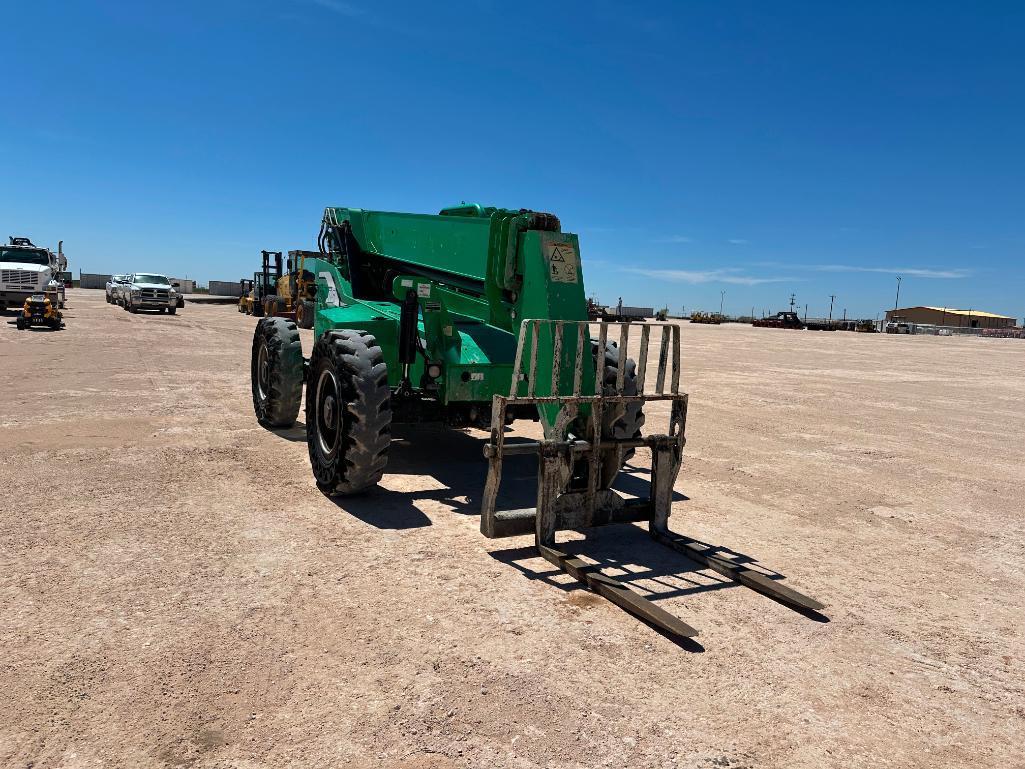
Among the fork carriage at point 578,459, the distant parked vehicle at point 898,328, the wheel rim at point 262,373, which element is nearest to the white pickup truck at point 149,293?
the wheel rim at point 262,373

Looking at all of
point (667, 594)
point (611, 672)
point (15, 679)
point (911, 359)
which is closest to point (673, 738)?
point (611, 672)

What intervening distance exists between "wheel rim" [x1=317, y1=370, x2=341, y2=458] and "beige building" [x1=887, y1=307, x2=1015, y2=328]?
117139 mm

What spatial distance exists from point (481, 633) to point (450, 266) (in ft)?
11.8

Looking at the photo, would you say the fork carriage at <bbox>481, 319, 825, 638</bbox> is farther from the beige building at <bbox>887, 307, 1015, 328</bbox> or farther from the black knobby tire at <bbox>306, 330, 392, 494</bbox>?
the beige building at <bbox>887, 307, 1015, 328</bbox>

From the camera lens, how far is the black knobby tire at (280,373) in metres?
8.07

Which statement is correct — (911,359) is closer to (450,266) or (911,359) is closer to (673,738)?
(450,266)

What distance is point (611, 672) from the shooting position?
340 cm

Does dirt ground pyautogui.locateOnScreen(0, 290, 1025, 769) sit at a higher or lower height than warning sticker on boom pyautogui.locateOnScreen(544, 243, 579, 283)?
lower

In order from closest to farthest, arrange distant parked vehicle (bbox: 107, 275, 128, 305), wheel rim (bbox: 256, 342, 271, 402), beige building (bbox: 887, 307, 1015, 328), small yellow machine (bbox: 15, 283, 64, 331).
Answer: wheel rim (bbox: 256, 342, 271, 402), small yellow machine (bbox: 15, 283, 64, 331), distant parked vehicle (bbox: 107, 275, 128, 305), beige building (bbox: 887, 307, 1015, 328)

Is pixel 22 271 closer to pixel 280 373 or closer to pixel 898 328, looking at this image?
pixel 280 373

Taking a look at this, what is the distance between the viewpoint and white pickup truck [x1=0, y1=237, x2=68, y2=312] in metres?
24.3

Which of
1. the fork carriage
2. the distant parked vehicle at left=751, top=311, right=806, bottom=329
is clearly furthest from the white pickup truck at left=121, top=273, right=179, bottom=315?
the distant parked vehicle at left=751, top=311, right=806, bottom=329

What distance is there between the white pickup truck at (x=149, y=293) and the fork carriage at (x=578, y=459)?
3217 cm

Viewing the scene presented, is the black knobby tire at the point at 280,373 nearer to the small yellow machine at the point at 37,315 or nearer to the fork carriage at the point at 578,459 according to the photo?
the fork carriage at the point at 578,459
